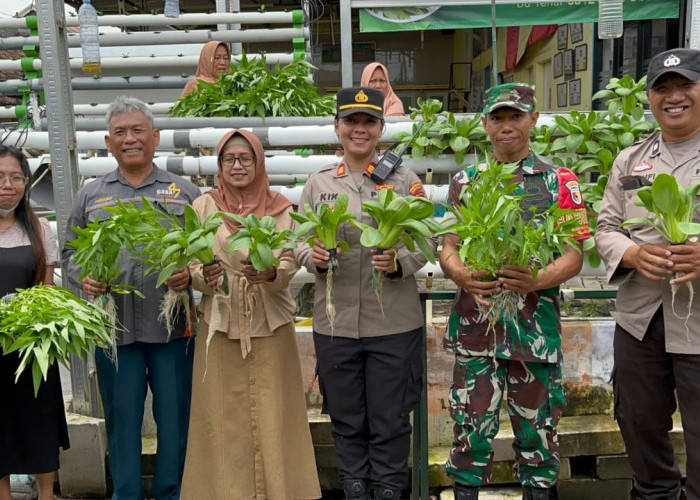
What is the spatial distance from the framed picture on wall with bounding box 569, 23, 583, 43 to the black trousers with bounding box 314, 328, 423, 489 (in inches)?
307

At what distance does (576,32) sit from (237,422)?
8.51 m

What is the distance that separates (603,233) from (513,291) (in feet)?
1.54

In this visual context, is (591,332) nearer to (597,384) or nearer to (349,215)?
(597,384)

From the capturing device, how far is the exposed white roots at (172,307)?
10.4 feet

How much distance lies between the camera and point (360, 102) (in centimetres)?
315

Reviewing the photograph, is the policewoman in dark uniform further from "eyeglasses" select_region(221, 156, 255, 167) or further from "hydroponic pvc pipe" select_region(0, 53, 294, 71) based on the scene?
"hydroponic pvc pipe" select_region(0, 53, 294, 71)

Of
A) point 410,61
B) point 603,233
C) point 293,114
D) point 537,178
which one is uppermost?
point 410,61

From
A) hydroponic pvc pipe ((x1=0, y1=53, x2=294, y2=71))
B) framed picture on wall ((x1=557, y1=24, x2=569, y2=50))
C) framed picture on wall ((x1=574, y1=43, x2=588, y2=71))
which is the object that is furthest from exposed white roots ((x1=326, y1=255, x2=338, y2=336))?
framed picture on wall ((x1=557, y1=24, x2=569, y2=50))

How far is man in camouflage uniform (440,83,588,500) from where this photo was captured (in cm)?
301

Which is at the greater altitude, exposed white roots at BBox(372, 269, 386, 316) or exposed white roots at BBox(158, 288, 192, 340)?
exposed white roots at BBox(372, 269, 386, 316)

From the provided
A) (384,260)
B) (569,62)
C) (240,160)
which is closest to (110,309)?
(240,160)

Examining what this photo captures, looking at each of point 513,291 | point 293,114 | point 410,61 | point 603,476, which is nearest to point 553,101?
point 410,61

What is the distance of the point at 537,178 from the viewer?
3084mm

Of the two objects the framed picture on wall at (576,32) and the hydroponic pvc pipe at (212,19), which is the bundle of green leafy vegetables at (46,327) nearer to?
the hydroponic pvc pipe at (212,19)
